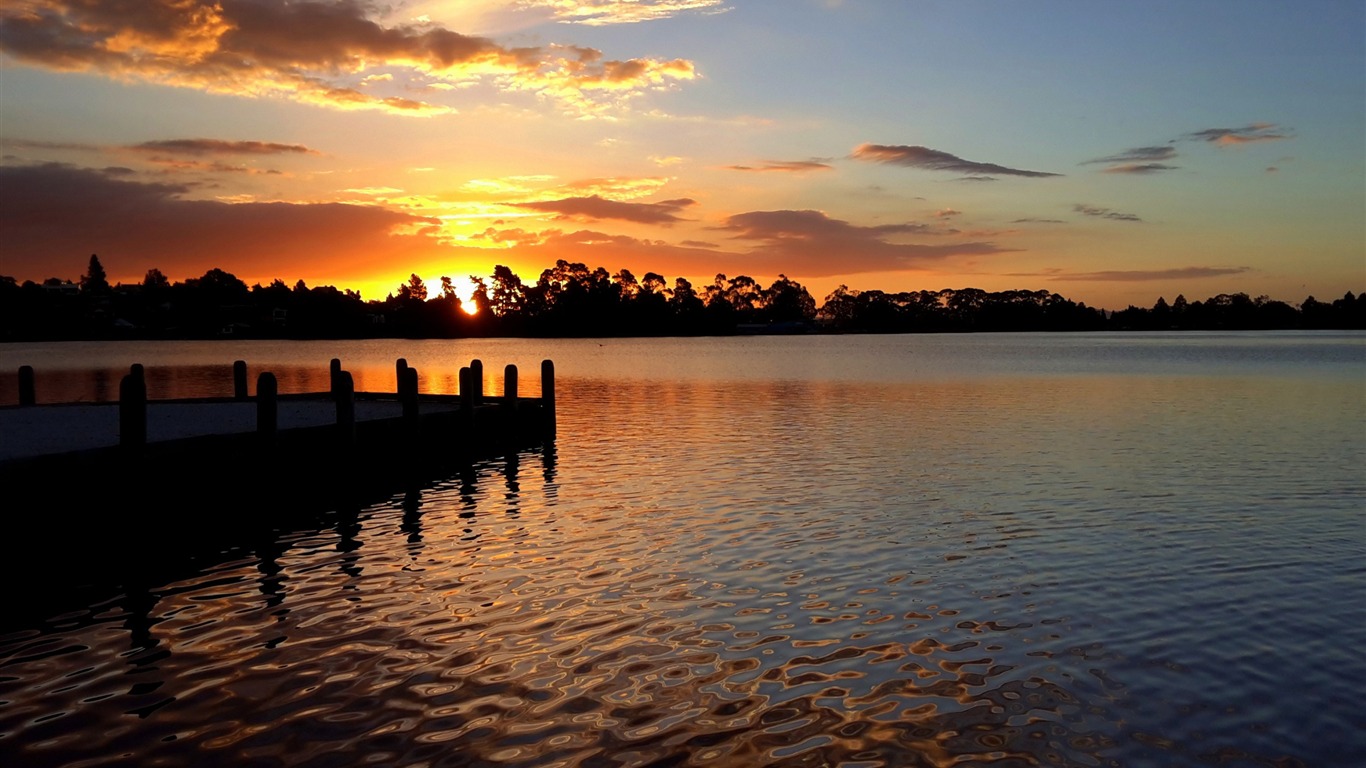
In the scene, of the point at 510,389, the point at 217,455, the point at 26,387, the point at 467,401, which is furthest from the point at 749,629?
the point at 26,387

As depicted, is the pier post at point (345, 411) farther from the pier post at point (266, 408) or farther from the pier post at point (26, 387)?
the pier post at point (26, 387)

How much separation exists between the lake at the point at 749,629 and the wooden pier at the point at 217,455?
2.47 feet

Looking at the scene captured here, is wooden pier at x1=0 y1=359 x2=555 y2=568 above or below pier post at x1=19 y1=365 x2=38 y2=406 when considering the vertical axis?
below

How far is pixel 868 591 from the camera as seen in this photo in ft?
43.6

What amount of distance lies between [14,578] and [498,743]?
33.2 ft

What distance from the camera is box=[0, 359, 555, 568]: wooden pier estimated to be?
14961 millimetres

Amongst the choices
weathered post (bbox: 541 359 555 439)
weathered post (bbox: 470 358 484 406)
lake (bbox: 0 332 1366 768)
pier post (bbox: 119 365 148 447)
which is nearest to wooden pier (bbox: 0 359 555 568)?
pier post (bbox: 119 365 148 447)

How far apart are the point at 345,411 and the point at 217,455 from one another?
466 cm

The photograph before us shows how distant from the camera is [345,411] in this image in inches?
907

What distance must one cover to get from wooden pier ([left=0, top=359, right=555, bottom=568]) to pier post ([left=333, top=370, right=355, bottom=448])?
0.03 meters

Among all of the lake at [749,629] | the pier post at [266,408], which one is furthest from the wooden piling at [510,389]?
the pier post at [266,408]

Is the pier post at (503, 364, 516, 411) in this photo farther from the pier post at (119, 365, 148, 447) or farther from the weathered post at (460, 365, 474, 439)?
the pier post at (119, 365, 148, 447)

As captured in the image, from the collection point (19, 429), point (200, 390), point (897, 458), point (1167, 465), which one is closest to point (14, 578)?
point (19, 429)

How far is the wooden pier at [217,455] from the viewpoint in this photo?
15.0m
